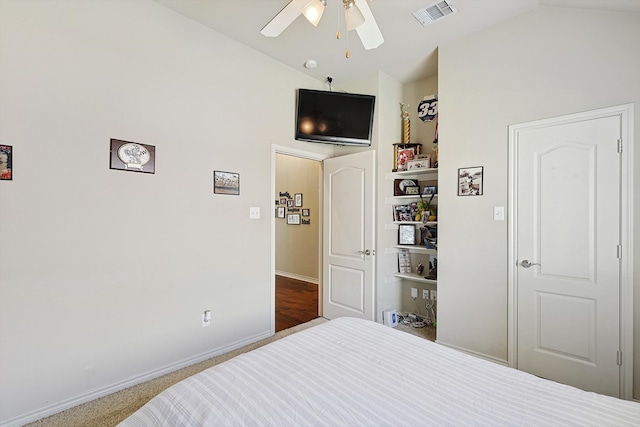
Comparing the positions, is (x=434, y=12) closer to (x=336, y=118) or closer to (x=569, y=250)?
(x=336, y=118)

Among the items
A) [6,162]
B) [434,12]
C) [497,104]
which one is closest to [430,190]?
[497,104]

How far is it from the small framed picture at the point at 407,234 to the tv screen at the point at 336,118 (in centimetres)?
110

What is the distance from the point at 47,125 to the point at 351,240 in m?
2.82

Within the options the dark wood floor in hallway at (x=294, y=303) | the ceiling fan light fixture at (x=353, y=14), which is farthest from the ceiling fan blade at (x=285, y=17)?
the dark wood floor in hallway at (x=294, y=303)

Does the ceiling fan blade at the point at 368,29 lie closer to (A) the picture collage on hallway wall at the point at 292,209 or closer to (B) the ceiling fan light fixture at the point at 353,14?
(B) the ceiling fan light fixture at the point at 353,14

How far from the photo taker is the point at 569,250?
2.25m

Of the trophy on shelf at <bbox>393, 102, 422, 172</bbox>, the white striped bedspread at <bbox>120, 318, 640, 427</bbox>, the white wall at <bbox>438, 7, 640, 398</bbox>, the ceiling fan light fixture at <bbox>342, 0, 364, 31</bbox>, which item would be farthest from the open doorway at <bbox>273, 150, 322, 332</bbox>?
the white striped bedspread at <bbox>120, 318, 640, 427</bbox>

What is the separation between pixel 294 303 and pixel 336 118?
2.73 metres

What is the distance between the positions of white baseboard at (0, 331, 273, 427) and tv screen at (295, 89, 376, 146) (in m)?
2.39

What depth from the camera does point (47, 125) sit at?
6.21 feet

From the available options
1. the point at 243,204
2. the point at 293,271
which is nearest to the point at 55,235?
the point at 243,204

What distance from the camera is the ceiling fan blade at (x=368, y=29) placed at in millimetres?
1722

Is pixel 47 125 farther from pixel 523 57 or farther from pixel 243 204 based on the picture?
pixel 523 57

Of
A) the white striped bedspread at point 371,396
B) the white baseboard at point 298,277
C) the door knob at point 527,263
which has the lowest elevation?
the white baseboard at point 298,277
